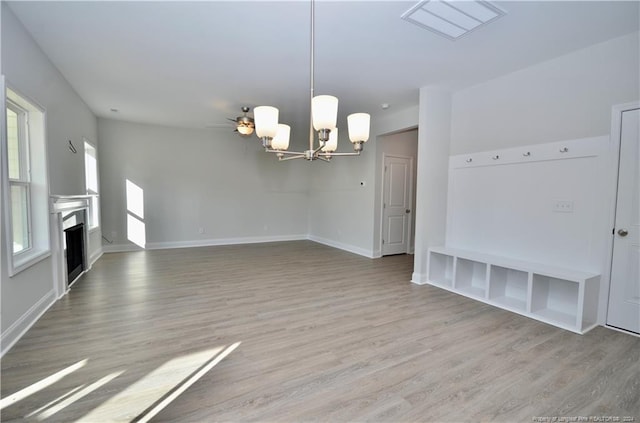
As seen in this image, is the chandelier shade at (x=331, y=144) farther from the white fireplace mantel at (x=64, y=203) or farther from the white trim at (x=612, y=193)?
the white fireplace mantel at (x=64, y=203)

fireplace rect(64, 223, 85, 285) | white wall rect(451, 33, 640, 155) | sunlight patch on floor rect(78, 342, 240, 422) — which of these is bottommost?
sunlight patch on floor rect(78, 342, 240, 422)

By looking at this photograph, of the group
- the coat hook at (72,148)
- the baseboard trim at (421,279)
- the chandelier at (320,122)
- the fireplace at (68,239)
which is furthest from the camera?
Answer: the baseboard trim at (421,279)

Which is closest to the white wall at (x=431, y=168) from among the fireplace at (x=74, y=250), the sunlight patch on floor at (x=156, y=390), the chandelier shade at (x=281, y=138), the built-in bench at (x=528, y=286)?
the built-in bench at (x=528, y=286)

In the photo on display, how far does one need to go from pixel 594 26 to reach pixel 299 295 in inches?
148

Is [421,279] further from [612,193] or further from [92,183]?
[92,183]

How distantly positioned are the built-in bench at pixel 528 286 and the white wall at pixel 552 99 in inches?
53.8

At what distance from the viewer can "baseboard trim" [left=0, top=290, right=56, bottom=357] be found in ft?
7.36

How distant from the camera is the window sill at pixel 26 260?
2.37 meters

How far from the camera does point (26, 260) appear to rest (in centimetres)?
261

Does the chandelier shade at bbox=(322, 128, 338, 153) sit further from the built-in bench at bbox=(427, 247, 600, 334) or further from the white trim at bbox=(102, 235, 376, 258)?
the white trim at bbox=(102, 235, 376, 258)

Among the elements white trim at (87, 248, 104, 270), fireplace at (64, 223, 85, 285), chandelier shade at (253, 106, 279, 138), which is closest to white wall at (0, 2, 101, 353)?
fireplace at (64, 223, 85, 285)

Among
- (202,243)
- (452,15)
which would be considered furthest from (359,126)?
(202,243)

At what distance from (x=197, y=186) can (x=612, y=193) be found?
668 centimetres

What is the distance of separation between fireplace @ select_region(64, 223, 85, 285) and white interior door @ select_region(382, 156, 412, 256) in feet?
16.1
